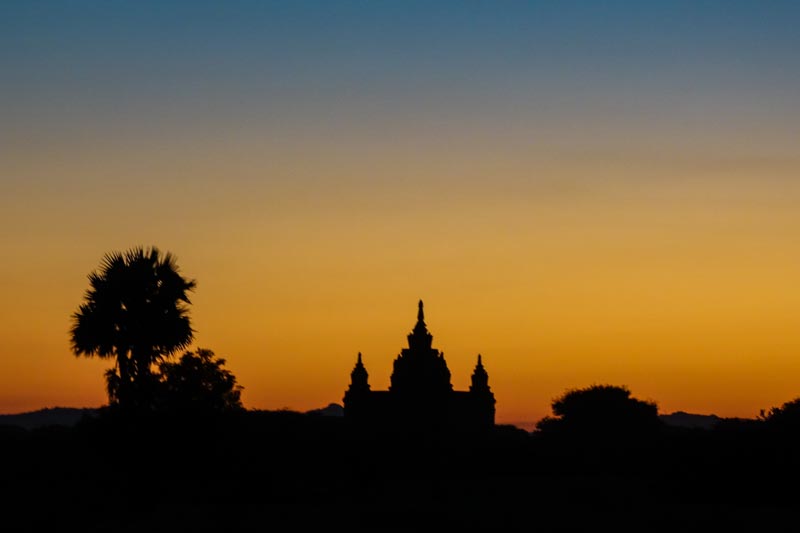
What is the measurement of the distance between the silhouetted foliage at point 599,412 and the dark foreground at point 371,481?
1606 inches

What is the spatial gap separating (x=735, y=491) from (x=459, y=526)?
16656mm

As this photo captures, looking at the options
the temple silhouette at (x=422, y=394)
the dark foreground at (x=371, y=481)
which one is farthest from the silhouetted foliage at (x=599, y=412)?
the dark foreground at (x=371, y=481)

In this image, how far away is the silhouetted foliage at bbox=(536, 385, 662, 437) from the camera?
110 metres

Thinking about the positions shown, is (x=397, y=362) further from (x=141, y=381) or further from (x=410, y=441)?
(x=141, y=381)

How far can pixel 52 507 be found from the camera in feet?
151

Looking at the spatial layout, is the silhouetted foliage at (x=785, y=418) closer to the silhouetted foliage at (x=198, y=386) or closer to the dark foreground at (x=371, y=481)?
the dark foreground at (x=371, y=481)

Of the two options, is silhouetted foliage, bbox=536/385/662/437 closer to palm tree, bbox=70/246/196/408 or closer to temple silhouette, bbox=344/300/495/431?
temple silhouette, bbox=344/300/495/431

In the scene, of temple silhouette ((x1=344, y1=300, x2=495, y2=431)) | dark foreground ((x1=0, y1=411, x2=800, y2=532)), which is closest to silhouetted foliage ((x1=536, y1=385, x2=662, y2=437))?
temple silhouette ((x1=344, y1=300, x2=495, y2=431))

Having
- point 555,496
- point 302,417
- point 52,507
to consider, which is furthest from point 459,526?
point 302,417

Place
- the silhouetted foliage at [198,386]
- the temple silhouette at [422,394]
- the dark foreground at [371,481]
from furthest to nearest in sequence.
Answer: the temple silhouette at [422,394], the silhouetted foliage at [198,386], the dark foreground at [371,481]

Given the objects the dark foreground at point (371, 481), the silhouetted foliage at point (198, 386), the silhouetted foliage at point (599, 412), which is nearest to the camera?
the dark foreground at point (371, 481)

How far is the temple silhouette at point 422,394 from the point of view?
14288 centimetres

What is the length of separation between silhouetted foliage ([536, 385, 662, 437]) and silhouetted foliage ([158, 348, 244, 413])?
41890 mm

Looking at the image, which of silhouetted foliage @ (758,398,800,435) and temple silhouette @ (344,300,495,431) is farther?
temple silhouette @ (344,300,495,431)
